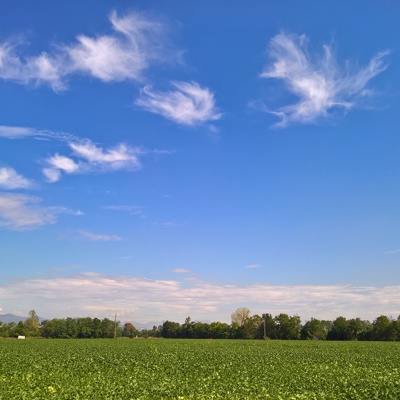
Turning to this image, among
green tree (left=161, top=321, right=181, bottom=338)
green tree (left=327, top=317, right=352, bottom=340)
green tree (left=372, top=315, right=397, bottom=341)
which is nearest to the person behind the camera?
green tree (left=372, top=315, right=397, bottom=341)

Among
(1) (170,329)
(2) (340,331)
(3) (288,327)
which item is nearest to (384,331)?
(2) (340,331)

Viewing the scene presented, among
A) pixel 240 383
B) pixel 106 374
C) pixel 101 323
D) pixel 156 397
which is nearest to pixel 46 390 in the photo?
pixel 156 397

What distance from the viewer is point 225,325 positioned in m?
138

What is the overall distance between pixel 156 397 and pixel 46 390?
5356 millimetres

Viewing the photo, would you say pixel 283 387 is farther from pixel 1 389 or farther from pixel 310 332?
pixel 310 332

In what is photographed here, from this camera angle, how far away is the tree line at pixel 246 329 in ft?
394

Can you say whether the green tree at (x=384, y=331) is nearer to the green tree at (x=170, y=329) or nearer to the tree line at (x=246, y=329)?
the tree line at (x=246, y=329)

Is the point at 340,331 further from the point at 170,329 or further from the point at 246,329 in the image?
the point at 170,329

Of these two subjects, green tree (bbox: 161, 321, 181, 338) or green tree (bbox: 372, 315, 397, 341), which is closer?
green tree (bbox: 372, 315, 397, 341)

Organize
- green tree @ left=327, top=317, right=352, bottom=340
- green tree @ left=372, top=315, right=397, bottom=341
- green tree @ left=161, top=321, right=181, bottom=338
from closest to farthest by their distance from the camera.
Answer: green tree @ left=372, top=315, right=397, bottom=341, green tree @ left=327, top=317, right=352, bottom=340, green tree @ left=161, top=321, right=181, bottom=338

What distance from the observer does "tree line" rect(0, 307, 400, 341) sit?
12012 cm

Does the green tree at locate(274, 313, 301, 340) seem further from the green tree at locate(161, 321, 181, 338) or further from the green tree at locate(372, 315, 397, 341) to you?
the green tree at locate(161, 321, 181, 338)

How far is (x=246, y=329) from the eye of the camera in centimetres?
13188

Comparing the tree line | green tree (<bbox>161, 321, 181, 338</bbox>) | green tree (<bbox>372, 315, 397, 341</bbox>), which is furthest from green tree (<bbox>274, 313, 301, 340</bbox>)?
green tree (<bbox>161, 321, 181, 338</bbox>)
